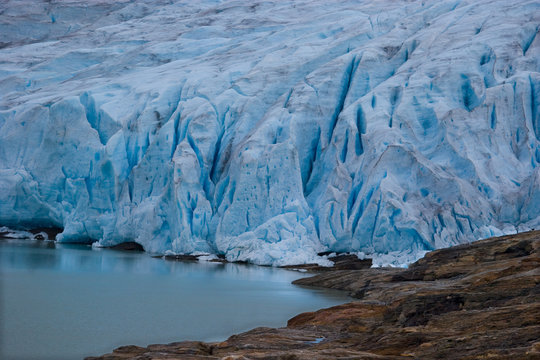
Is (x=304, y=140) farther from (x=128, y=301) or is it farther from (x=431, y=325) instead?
(x=431, y=325)

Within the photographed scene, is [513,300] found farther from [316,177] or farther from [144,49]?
[144,49]

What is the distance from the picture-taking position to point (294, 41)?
22719 mm

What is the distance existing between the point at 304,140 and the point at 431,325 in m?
12.8

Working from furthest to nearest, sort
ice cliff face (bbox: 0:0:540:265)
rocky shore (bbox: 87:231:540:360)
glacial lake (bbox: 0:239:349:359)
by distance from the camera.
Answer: ice cliff face (bbox: 0:0:540:265) → glacial lake (bbox: 0:239:349:359) → rocky shore (bbox: 87:231:540:360)

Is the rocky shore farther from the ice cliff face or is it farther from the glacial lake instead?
the ice cliff face

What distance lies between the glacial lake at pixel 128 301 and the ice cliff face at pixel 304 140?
1962mm

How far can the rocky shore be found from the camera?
4.84 meters

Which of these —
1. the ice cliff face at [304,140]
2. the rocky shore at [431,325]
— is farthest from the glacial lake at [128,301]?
the ice cliff face at [304,140]

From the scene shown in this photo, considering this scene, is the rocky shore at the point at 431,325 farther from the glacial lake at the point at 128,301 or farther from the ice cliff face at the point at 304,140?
the ice cliff face at the point at 304,140

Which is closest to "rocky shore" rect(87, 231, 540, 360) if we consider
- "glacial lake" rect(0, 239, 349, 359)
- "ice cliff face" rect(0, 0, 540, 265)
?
"glacial lake" rect(0, 239, 349, 359)

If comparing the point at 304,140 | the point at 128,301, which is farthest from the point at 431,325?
the point at 304,140

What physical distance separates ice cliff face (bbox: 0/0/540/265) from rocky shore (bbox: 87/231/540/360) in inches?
192

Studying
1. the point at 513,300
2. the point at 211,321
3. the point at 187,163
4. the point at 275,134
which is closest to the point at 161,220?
the point at 187,163

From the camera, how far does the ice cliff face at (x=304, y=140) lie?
15.5 m
